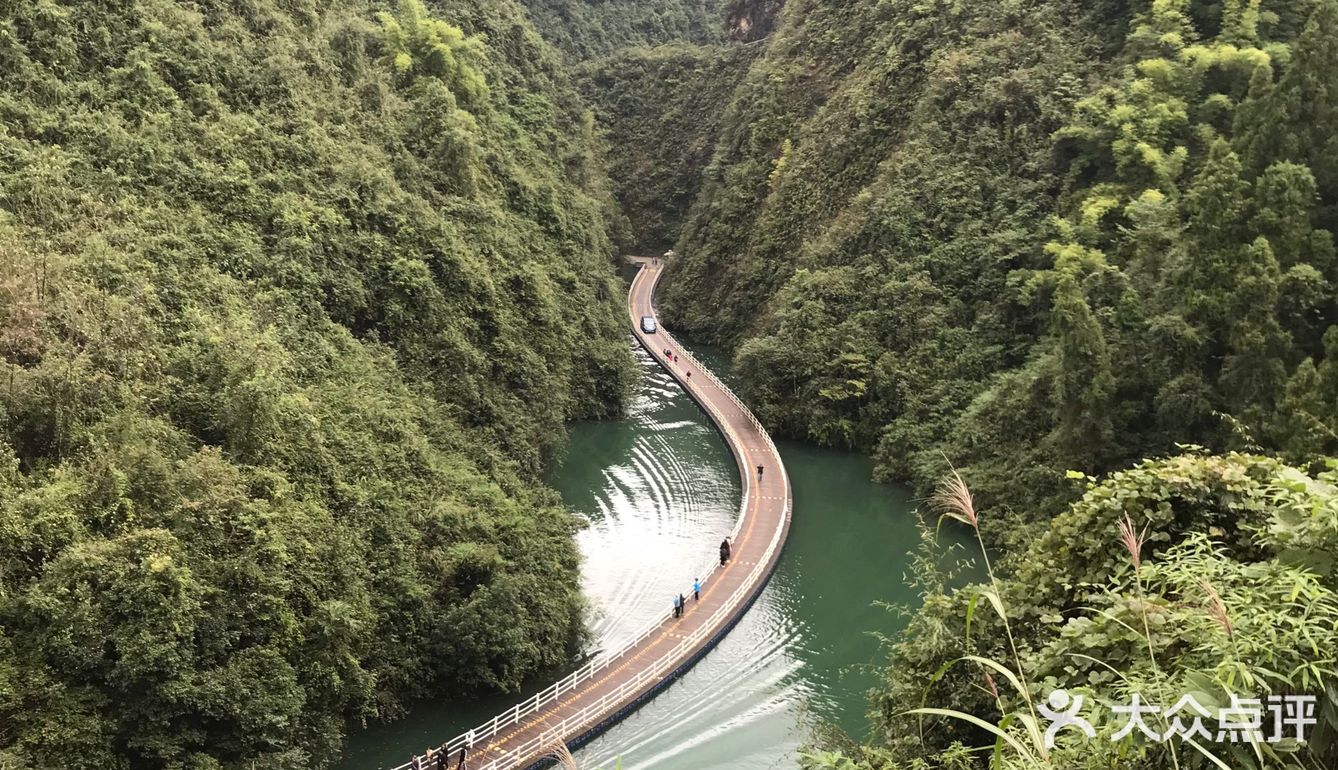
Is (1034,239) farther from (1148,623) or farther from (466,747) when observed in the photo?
(1148,623)

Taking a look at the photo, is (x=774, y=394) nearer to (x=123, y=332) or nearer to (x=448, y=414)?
(x=448, y=414)

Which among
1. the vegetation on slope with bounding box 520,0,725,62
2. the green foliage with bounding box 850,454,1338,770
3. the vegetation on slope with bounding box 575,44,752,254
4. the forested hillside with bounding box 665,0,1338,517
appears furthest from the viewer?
the vegetation on slope with bounding box 520,0,725,62

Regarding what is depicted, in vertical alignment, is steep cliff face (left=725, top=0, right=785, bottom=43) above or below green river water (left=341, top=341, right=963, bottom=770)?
above

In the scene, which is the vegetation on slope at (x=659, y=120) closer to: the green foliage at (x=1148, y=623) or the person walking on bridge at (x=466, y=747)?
the person walking on bridge at (x=466, y=747)

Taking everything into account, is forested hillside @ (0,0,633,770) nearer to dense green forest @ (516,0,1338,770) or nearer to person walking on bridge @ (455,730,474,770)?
person walking on bridge @ (455,730,474,770)

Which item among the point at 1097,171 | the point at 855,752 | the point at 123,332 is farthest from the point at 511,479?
the point at 1097,171

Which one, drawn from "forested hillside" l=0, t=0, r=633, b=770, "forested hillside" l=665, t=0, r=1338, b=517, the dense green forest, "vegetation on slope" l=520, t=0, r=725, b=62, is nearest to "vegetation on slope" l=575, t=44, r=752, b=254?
"vegetation on slope" l=520, t=0, r=725, b=62

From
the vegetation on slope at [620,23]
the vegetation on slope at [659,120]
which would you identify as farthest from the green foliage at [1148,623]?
the vegetation on slope at [620,23]

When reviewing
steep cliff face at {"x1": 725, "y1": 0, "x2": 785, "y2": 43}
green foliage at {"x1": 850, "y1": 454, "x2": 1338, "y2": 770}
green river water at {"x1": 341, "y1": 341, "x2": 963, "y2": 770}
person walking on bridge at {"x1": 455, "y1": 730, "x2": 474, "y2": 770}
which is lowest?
green river water at {"x1": 341, "y1": 341, "x2": 963, "y2": 770}
